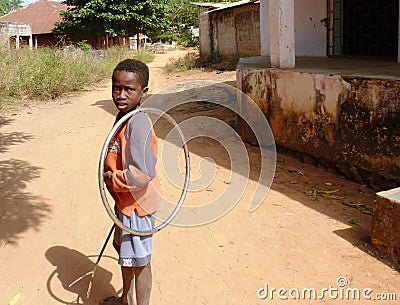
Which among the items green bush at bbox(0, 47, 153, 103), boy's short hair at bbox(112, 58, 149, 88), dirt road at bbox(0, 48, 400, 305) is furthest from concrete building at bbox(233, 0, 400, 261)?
green bush at bbox(0, 47, 153, 103)

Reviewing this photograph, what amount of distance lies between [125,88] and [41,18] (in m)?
33.7

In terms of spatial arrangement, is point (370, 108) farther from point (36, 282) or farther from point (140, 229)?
point (36, 282)

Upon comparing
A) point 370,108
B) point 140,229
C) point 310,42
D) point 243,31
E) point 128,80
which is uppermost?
point 243,31

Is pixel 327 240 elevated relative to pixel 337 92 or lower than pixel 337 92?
lower

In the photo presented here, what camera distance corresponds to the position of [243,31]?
16.1m

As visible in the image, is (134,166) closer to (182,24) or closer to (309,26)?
(309,26)

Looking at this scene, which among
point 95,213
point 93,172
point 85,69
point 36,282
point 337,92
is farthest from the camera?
point 85,69

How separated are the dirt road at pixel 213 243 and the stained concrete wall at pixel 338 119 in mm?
232

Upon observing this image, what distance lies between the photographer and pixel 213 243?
11.3 ft

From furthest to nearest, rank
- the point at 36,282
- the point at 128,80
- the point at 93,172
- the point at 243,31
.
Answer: the point at 243,31, the point at 93,172, the point at 36,282, the point at 128,80

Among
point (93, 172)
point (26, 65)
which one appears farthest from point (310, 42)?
point (26, 65)

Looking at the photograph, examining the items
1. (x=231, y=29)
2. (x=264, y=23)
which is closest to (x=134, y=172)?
(x=264, y=23)

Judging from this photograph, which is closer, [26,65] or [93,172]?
[93,172]

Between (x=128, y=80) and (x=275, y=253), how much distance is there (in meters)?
1.83
